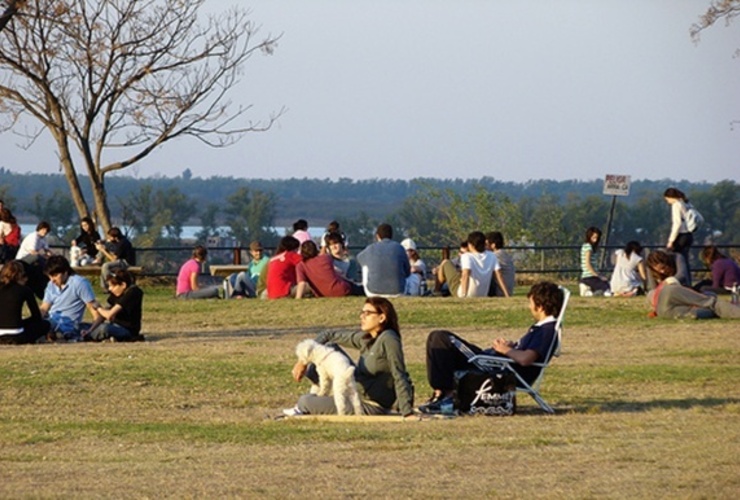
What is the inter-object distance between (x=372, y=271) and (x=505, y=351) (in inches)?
510

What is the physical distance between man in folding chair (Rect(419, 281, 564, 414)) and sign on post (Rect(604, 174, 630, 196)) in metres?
23.1

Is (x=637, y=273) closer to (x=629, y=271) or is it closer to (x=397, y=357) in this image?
(x=629, y=271)

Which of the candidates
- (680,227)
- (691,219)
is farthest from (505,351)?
(691,219)

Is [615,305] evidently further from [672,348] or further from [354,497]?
[354,497]

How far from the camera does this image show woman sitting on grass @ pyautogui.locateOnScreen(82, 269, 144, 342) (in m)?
20.5

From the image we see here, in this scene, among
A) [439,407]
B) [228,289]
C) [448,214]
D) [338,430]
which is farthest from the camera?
[448,214]

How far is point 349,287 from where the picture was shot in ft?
88.2

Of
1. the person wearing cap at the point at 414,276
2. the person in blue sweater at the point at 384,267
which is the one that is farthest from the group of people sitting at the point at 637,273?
the person in blue sweater at the point at 384,267

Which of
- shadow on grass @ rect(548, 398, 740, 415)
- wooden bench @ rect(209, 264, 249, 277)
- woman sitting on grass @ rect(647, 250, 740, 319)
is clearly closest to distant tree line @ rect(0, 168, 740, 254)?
wooden bench @ rect(209, 264, 249, 277)

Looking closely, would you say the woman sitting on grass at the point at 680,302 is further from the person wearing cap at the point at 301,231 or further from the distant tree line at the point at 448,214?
the distant tree line at the point at 448,214

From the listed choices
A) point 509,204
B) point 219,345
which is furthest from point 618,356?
point 509,204

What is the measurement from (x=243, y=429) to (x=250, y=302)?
14686 mm

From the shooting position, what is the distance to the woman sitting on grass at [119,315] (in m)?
20.5

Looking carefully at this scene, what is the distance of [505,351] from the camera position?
13.4 metres
